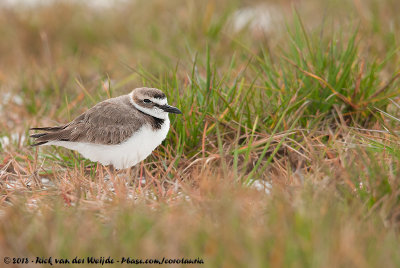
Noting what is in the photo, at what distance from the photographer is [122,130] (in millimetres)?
3541

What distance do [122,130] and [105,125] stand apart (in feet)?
0.49

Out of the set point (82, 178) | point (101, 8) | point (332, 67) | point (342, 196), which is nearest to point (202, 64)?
point (332, 67)

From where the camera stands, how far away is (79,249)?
2277 mm

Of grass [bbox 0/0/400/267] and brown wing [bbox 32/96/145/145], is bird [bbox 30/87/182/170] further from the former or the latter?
grass [bbox 0/0/400/267]

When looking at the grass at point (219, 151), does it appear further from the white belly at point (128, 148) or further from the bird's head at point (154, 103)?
the bird's head at point (154, 103)

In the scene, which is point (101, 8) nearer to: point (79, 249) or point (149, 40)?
point (149, 40)

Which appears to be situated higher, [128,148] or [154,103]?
[154,103]

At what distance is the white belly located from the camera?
3.47m

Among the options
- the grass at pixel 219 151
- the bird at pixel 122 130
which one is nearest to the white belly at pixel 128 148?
the bird at pixel 122 130

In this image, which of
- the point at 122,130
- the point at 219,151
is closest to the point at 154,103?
the point at 122,130

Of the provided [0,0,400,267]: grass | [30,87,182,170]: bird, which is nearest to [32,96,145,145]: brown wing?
[30,87,182,170]: bird

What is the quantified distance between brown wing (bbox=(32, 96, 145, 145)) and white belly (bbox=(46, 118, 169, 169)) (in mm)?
37

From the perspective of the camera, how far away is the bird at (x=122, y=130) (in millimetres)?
3501

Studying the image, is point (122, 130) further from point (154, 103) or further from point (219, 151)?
point (219, 151)
